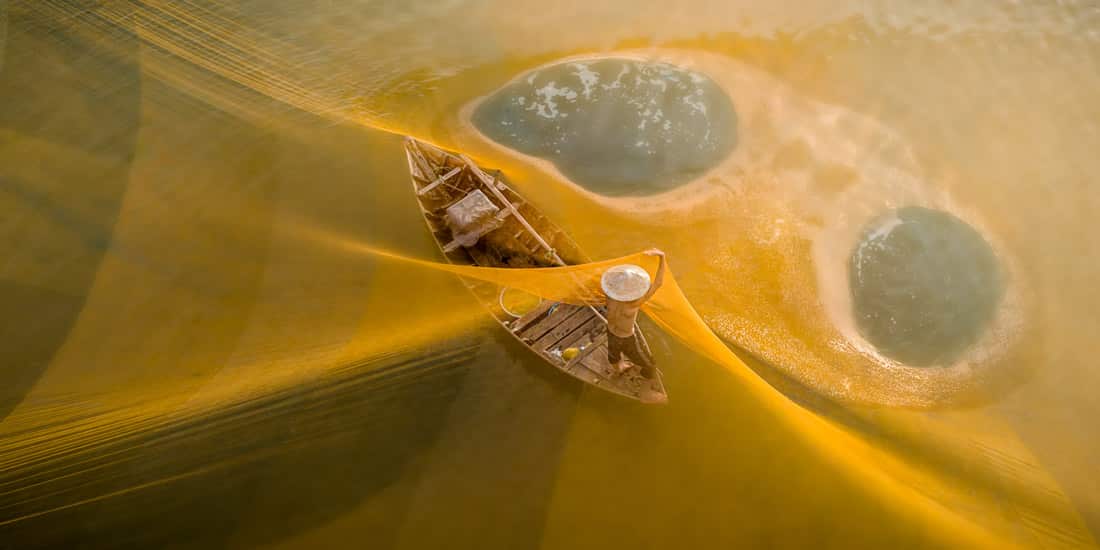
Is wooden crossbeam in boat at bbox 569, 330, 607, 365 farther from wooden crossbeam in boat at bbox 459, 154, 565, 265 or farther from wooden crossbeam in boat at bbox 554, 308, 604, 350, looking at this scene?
wooden crossbeam in boat at bbox 459, 154, 565, 265

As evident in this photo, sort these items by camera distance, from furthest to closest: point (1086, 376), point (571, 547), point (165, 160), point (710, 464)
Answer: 1. point (165, 160)
2. point (1086, 376)
3. point (710, 464)
4. point (571, 547)

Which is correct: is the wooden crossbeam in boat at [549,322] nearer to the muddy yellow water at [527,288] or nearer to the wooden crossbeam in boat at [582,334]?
the wooden crossbeam in boat at [582,334]

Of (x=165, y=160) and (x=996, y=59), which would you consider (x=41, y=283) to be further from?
(x=996, y=59)

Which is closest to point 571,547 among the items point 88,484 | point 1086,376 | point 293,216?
point 88,484

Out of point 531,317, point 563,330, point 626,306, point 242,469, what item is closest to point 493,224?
point 531,317

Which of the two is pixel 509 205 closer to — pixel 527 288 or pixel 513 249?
pixel 513 249

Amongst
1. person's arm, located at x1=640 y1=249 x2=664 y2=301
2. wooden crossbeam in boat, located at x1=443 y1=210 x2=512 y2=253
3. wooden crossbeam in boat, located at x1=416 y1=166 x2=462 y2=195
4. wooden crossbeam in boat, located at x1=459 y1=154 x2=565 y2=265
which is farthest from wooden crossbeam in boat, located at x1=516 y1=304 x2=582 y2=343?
wooden crossbeam in boat, located at x1=416 y1=166 x2=462 y2=195

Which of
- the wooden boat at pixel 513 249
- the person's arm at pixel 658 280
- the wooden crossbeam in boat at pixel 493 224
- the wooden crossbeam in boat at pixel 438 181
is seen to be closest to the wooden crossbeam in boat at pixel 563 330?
the wooden boat at pixel 513 249

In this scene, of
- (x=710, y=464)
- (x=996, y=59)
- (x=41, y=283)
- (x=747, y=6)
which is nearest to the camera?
(x=710, y=464)
